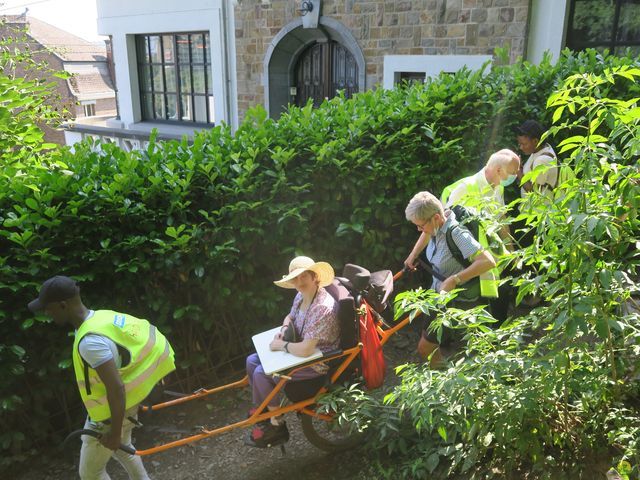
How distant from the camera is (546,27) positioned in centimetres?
832

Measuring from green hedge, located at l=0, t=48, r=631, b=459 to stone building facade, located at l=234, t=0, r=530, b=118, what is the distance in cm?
183

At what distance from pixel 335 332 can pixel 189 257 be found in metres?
1.28

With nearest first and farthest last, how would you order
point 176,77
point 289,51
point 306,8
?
point 306,8 < point 289,51 < point 176,77

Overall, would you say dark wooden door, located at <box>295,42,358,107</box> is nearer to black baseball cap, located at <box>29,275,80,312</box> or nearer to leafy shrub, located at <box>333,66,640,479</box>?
black baseball cap, located at <box>29,275,80,312</box>

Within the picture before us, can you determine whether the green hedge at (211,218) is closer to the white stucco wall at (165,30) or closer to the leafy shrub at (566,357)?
the leafy shrub at (566,357)

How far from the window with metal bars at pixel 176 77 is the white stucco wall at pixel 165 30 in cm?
28


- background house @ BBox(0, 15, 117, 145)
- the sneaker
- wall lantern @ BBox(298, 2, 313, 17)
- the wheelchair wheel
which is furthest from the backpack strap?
background house @ BBox(0, 15, 117, 145)

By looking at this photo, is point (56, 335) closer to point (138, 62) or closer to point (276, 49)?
point (276, 49)

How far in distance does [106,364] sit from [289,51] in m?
10.3

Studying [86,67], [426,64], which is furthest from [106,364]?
[86,67]

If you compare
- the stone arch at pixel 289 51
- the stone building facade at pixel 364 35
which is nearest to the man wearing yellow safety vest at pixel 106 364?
the stone building facade at pixel 364 35

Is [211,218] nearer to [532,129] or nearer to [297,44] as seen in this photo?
[532,129]

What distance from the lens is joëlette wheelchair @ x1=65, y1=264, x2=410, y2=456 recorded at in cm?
334

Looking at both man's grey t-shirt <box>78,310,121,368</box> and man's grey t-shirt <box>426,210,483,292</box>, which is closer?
man's grey t-shirt <box>78,310,121,368</box>
